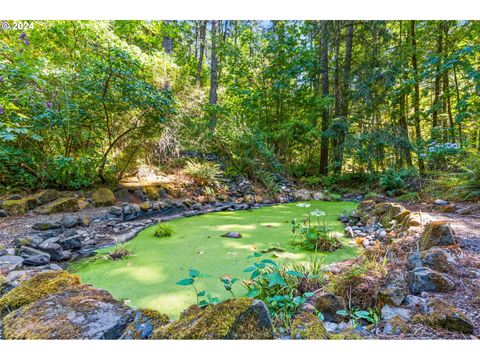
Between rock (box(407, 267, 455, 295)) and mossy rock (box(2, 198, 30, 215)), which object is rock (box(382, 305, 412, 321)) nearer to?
rock (box(407, 267, 455, 295))

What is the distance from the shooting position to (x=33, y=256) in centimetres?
220

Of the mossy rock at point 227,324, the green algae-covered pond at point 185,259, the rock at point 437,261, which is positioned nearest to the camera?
the mossy rock at point 227,324

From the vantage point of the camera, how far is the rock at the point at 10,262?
1.94m

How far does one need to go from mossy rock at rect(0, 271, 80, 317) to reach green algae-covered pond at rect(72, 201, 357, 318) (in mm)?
349

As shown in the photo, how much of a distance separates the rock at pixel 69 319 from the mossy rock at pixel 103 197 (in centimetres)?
297

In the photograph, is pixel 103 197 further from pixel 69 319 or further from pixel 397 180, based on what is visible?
pixel 397 180

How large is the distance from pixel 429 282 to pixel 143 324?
150 centimetres

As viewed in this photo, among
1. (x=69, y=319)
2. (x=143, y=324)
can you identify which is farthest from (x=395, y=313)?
(x=69, y=319)

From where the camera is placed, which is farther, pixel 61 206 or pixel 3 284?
pixel 61 206

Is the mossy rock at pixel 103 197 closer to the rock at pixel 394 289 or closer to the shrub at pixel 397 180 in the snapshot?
the rock at pixel 394 289

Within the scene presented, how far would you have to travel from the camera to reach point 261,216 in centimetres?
419

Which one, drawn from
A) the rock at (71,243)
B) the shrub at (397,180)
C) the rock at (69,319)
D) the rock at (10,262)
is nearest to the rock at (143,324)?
the rock at (69,319)

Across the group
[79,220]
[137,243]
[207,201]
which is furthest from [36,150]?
[207,201]
